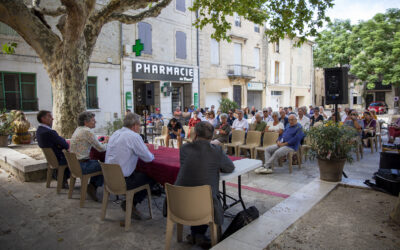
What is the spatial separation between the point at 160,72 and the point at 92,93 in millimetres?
3915

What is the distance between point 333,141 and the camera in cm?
435

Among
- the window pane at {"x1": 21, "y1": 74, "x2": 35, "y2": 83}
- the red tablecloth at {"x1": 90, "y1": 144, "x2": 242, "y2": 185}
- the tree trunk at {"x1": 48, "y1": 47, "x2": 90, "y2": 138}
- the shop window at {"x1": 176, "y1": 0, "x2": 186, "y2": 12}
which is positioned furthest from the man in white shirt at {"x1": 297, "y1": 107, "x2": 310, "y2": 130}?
the shop window at {"x1": 176, "y1": 0, "x2": 186, "y2": 12}

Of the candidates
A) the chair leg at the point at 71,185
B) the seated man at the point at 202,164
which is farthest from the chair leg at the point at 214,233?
the chair leg at the point at 71,185

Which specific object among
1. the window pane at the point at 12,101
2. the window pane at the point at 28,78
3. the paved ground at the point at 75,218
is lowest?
the paved ground at the point at 75,218

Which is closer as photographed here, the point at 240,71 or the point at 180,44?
the point at 180,44

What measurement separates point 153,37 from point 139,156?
12523mm

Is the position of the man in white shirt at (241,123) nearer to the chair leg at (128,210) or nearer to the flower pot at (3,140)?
the chair leg at (128,210)

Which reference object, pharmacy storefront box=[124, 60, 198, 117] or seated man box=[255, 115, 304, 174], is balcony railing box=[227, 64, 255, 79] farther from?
seated man box=[255, 115, 304, 174]

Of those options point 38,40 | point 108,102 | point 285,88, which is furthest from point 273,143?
point 285,88

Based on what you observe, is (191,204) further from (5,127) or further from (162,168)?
(5,127)

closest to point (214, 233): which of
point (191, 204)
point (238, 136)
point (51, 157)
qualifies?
point (191, 204)

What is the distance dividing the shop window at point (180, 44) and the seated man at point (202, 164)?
14.0m

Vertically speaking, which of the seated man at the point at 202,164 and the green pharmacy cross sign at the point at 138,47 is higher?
the green pharmacy cross sign at the point at 138,47

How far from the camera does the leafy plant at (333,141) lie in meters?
4.31
